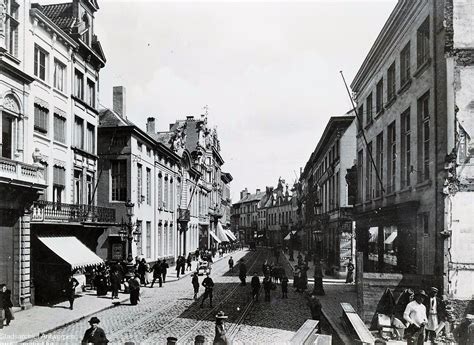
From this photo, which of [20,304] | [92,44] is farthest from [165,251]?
[20,304]

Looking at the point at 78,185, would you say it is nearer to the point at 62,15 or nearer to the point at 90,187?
the point at 90,187

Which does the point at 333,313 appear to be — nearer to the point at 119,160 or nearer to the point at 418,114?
the point at 418,114

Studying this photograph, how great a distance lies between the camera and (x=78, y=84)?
28219 mm

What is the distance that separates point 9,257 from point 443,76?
673 inches

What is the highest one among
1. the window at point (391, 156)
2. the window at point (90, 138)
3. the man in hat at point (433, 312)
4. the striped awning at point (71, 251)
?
the window at point (90, 138)

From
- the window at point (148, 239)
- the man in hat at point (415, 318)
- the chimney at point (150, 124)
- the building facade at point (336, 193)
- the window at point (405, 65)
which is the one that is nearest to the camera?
the man in hat at point (415, 318)

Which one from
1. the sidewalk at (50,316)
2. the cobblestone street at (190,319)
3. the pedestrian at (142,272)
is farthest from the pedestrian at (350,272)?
the sidewalk at (50,316)

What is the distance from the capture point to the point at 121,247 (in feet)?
111

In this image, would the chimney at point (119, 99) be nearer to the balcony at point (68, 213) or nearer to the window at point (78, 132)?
the window at point (78, 132)

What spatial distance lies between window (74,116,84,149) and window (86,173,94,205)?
2.11m

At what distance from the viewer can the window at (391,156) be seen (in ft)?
76.4

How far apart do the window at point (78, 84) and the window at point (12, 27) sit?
23.9 feet

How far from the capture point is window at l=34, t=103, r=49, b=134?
75.8ft

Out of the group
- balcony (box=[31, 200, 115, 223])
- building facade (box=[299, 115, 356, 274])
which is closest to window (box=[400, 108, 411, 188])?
building facade (box=[299, 115, 356, 274])
